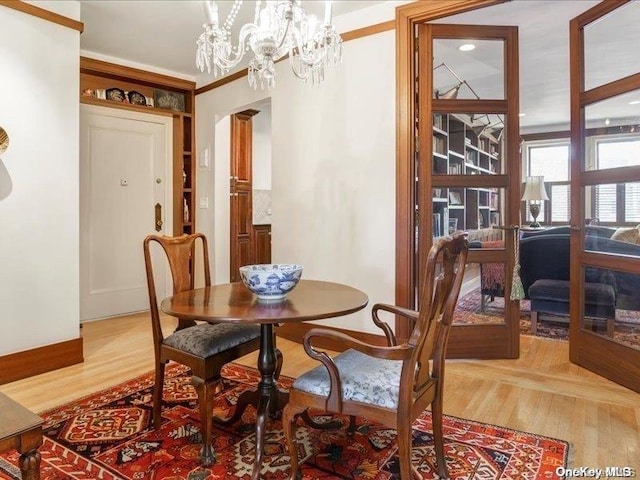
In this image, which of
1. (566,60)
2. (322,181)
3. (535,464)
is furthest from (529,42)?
(535,464)

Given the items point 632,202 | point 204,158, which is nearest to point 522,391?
point 632,202

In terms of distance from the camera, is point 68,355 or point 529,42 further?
point 529,42

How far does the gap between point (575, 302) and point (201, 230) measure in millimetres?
3703

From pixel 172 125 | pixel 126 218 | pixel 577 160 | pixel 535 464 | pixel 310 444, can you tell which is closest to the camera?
pixel 535 464

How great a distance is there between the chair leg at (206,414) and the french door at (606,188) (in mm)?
2437

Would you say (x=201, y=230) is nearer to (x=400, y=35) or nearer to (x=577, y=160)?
(x=400, y=35)

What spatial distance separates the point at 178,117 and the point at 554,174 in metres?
6.97

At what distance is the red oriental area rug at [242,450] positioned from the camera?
5.76 feet

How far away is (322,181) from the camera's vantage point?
3.50 meters

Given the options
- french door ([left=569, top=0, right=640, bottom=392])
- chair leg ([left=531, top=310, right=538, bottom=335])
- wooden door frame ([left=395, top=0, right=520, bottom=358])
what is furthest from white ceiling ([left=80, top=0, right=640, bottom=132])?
chair leg ([left=531, top=310, right=538, bottom=335])

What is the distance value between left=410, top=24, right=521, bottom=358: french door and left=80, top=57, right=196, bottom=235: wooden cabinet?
2.86 metres

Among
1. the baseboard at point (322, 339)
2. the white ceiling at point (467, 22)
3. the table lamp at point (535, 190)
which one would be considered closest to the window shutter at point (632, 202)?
the white ceiling at point (467, 22)

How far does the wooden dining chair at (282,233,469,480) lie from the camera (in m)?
1.40

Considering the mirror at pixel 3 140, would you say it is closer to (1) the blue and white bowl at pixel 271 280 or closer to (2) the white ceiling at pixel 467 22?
(2) the white ceiling at pixel 467 22
